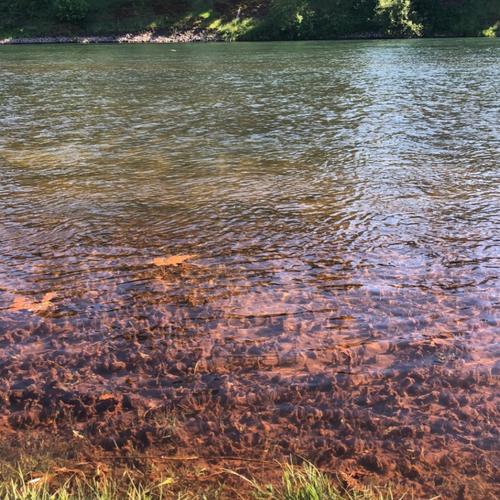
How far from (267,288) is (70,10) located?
8930 cm

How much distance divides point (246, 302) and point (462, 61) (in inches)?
1491

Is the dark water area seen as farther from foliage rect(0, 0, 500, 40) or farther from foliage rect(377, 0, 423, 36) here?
foliage rect(0, 0, 500, 40)

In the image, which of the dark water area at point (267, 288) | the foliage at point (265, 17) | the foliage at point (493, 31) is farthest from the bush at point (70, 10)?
the dark water area at point (267, 288)

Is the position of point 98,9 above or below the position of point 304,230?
above

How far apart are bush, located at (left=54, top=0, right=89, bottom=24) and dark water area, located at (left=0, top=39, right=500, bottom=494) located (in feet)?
253

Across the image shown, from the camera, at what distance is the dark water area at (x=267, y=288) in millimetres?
4703

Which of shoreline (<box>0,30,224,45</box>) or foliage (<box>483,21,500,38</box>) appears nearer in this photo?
foliage (<box>483,21,500,38</box>)

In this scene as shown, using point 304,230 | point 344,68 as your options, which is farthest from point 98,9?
point 304,230

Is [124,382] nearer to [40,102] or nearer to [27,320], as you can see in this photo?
[27,320]

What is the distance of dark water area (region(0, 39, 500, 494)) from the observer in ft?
15.4

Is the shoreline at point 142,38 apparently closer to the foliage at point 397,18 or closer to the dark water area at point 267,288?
the foliage at point 397,18

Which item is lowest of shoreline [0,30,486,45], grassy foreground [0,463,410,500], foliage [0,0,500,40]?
grassy foreground [0,463,410,500]

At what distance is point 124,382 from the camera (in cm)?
518

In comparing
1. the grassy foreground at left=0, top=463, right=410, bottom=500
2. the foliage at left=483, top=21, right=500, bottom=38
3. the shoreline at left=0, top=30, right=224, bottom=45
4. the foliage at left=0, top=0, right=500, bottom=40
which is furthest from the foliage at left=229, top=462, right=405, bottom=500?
the foliage at left=483, top=21, right=500, bottom=38
